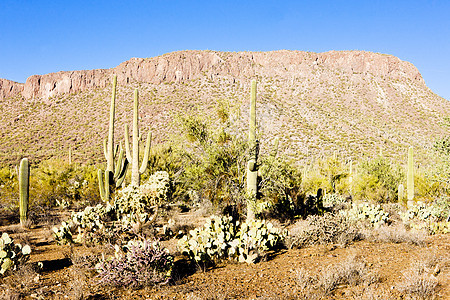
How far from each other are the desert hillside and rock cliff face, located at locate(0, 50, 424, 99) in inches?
8.7

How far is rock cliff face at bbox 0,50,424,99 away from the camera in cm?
6253

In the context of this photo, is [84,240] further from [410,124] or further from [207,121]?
[410,124]

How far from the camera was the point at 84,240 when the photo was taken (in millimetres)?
9000

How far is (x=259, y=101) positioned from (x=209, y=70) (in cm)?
2284

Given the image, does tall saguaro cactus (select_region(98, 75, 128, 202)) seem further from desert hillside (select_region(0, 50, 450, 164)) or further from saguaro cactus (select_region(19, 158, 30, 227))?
desert hillside (select_region(0, 50, 450, 164))

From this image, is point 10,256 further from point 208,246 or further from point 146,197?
point 208,246

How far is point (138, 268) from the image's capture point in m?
5.83

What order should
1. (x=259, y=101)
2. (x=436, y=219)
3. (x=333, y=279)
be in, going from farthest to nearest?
1. (x=259, y=101)
2. (x=436, y=219)
3. (x=333, y=279)

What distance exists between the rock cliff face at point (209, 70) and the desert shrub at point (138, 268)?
193 feet

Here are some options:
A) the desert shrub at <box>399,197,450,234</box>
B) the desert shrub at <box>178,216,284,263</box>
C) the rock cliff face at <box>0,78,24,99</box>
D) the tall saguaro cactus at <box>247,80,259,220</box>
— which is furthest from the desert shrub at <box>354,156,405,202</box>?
the rock cliff face at <box>0,78,24,99</box>

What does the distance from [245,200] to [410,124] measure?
48.0 m

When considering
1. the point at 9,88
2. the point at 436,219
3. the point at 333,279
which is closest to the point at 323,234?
the point at 333,279

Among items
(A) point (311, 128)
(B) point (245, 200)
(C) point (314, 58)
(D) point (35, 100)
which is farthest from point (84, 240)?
(C) point (314, 58)

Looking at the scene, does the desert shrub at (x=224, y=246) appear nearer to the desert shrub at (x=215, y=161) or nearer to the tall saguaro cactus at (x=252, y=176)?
the tall saguaro cactus at (x=252, y=176)
